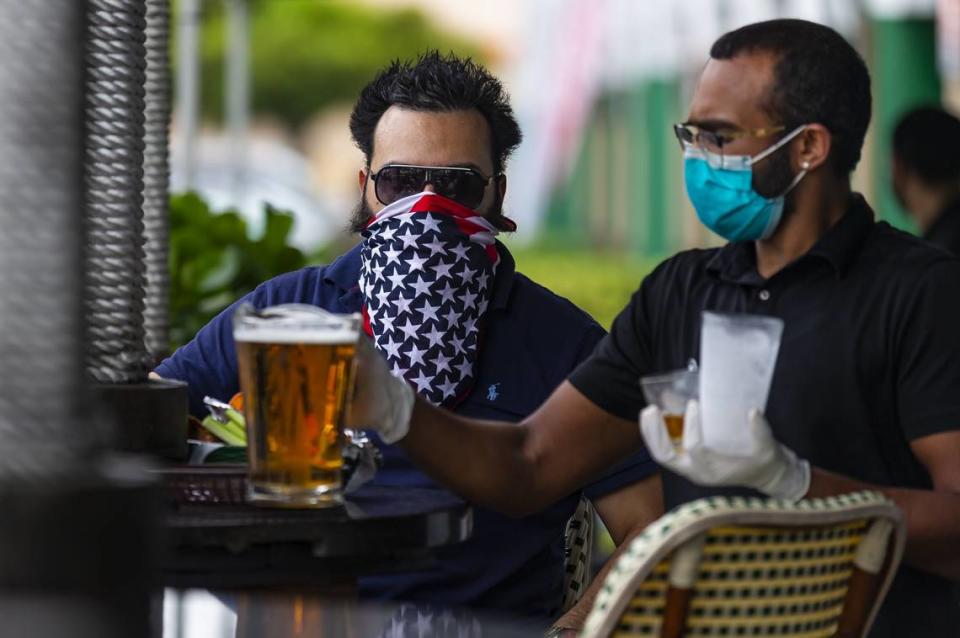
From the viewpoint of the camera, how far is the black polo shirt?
2959 mm

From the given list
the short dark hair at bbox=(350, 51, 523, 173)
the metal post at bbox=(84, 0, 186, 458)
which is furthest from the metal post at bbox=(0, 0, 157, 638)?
the short dark hair at bbox=(350, 51, 523, 173)

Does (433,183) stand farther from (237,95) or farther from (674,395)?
(237,95)

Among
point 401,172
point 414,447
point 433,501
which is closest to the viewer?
point 433,501

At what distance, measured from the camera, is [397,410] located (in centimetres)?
280

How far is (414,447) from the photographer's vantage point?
2990mm

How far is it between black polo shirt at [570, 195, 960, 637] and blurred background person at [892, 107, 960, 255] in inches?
194

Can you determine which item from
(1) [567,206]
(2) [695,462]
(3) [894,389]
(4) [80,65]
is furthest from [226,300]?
(1) [567,206]

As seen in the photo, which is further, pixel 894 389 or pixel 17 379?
pixel 894 389

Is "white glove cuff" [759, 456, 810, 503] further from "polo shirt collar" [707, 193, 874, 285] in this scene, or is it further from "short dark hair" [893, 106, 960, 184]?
"short dark hair" [893, 106, 960, 184]

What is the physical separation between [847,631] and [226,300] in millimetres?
4194

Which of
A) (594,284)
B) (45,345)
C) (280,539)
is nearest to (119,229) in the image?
(280,539)

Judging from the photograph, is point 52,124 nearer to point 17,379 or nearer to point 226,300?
point 17,379

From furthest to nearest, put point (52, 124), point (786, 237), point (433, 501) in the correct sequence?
1. point (786, 237)
2. point (433, 501)
3. point (52, 124)

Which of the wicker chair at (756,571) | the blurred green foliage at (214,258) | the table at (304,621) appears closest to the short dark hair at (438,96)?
the table at (304,621)
